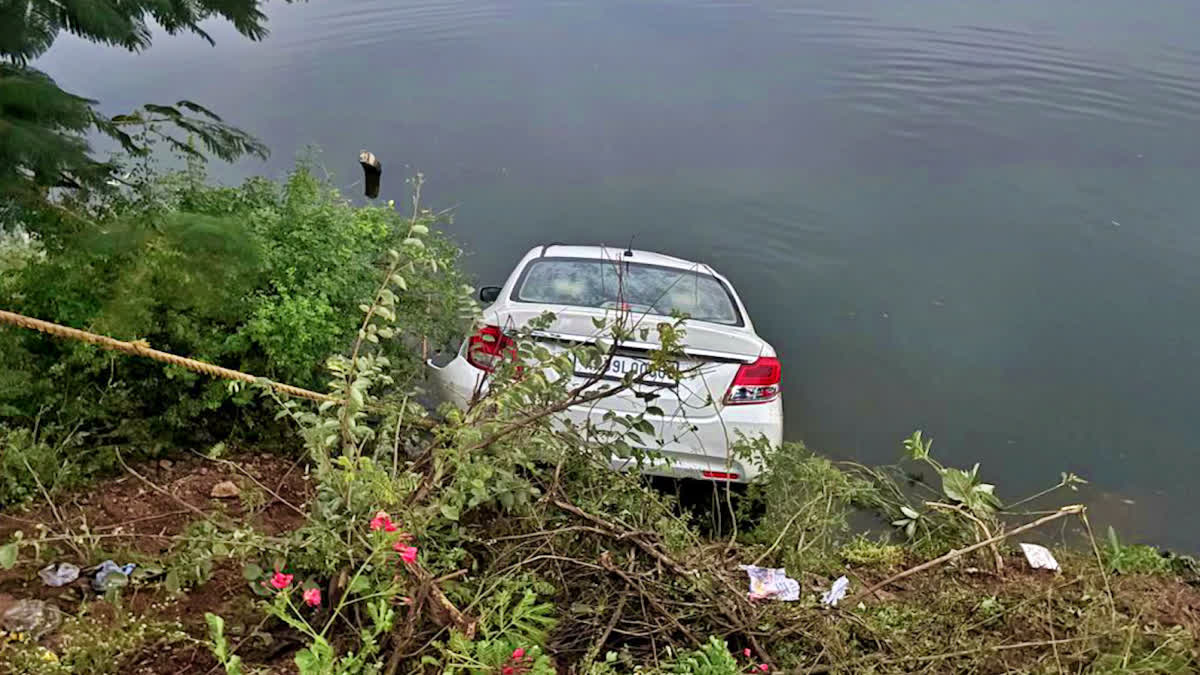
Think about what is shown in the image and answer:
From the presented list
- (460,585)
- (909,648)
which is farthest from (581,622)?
(909,648)

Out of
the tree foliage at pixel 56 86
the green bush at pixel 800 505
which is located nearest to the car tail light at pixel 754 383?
the green bush at pixel 800 505

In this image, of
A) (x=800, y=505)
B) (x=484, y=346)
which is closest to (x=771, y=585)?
(x=800, y=505)

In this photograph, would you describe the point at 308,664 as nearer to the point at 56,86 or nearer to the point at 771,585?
the point at 771,585

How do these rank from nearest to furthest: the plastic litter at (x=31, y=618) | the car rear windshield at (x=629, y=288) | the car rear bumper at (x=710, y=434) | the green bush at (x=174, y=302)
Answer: the plastic litter at (x=31, y=618) → the green bush at (x=174, y=302) → the car rear bumper at (x=710, y=434) → the car rear windshield at (x=629, y=288)

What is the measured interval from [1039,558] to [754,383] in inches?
71.5

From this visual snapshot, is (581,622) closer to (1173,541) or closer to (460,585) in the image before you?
(460,585)

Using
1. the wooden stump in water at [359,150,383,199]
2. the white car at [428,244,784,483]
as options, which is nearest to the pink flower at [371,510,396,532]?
the white car at [428,244,784,483]

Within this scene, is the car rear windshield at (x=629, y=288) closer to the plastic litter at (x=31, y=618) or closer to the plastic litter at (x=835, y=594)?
the plastic litter at (x=835, y=594)

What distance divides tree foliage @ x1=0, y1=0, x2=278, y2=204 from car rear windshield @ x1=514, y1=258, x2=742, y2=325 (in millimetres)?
2582

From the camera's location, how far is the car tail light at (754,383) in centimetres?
477

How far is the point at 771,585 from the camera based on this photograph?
3.06 meters

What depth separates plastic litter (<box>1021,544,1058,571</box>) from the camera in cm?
457

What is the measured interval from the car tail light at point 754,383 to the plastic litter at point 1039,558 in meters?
1.65

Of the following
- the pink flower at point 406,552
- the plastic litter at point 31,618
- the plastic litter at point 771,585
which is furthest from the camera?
the plastic litter at point 771,585
